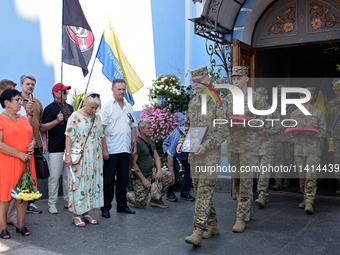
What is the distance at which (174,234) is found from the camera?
4.42m

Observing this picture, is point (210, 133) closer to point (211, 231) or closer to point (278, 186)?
point (211, 231)

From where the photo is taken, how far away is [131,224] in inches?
193

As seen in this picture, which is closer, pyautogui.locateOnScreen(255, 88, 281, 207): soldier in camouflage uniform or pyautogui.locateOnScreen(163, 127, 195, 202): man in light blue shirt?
pyautogui.locateOnScreen(255, 88, 281, 207): soldier in camouflage uniform

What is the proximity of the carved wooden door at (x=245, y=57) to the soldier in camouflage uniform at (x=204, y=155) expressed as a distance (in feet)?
9.67

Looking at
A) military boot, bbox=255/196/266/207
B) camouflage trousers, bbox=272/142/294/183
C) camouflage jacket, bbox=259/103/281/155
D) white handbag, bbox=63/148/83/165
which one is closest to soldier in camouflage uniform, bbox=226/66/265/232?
camouflage jacket, bbox=259/103/281/155

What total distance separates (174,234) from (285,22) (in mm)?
5275

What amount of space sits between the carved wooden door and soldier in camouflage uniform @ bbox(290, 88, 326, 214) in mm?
1516

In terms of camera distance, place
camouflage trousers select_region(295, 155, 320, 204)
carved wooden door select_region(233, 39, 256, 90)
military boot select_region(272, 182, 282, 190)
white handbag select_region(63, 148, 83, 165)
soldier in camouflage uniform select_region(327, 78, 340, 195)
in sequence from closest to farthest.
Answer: white handbag select_region(63, 148, 83, 165)
camouflage trousers select_region(295, 155, 320, 204)
soldier in camouflage uniform select_region(327, 78, 340, 195)
carved wooden door select_region(233, 39, 256, 90)
military boot select_region(272, 182, 282, 190)

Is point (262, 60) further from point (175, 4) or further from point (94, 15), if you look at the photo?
point (94, 15)

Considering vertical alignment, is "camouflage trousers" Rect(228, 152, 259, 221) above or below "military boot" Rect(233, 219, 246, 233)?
above

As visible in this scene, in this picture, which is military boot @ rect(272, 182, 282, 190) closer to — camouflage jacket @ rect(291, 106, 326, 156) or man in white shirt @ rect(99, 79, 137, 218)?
camouflage jacket @ rect(291, 106, 326, 156)

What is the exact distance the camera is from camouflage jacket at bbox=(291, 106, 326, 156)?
18.6 ft

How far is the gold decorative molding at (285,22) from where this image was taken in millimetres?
7473

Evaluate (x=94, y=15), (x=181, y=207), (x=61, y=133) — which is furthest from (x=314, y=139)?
(x=94, y=15)
